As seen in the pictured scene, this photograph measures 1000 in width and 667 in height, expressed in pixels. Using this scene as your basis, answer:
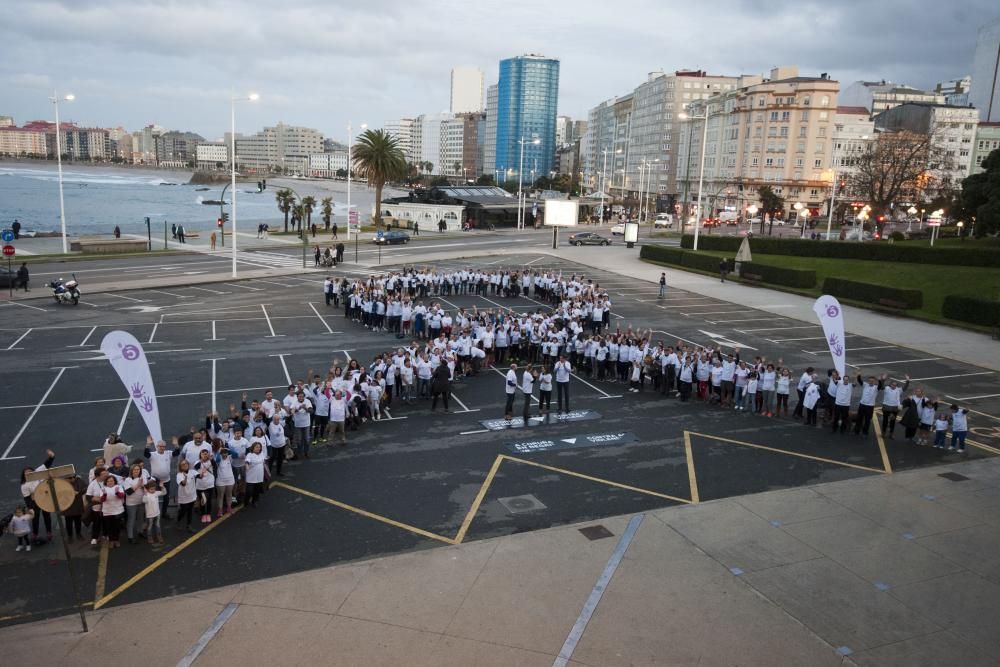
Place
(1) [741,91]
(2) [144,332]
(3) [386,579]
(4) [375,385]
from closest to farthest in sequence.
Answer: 1. (3) [386,579]
2. (4) [375,385]
3. (2) [144,332]
4. (1) [741,91]

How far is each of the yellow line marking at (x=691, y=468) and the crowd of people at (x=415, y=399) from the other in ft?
10.9

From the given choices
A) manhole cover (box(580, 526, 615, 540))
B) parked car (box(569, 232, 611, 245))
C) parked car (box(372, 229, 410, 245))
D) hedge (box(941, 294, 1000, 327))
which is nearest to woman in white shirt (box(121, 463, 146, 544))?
manhole cover (box(580, 526, 615, 540))

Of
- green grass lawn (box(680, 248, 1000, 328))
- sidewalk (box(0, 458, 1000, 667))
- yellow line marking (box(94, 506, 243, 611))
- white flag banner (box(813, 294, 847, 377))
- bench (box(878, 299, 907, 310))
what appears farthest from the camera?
green grass lawn (box(680, 248, 1000, 328))

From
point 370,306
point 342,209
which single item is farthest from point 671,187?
point 370,306

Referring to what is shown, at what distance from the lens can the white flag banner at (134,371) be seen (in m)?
13.2

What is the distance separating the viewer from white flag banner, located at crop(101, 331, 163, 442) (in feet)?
43.4

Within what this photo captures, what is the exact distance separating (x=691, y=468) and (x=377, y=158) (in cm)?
6856

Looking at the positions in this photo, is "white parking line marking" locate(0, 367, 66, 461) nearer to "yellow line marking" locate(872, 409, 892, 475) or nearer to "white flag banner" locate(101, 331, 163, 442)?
"white flag banner" locate(101, 331, 163, 442)

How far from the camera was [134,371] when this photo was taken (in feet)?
44.5

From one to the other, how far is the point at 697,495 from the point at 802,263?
41.3m

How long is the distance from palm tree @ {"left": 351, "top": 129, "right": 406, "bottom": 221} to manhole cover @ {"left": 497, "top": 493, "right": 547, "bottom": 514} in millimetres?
66748

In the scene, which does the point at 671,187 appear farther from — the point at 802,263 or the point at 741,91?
the point at 802,263

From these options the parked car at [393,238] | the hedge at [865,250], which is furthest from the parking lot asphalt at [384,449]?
→ the parked car at [393,238]

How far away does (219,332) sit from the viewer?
2791cm
